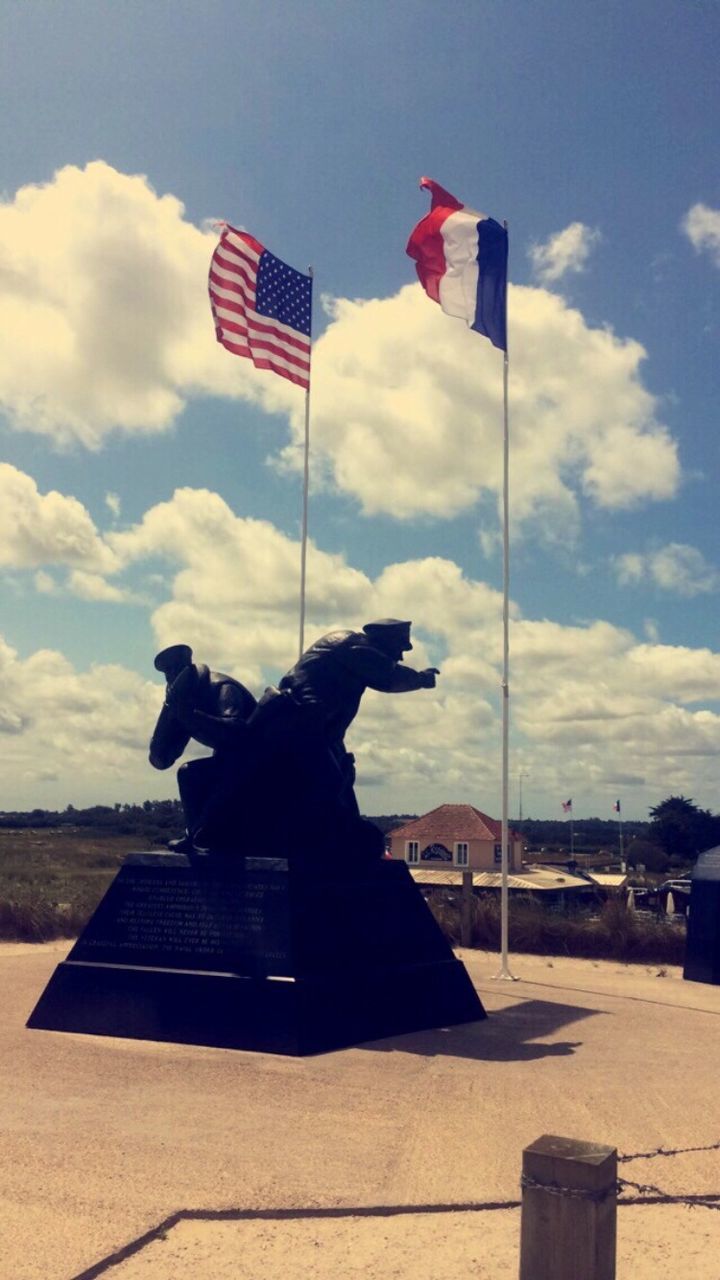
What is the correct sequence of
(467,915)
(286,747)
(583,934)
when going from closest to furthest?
(286,747) → (583,934) → (467,915)

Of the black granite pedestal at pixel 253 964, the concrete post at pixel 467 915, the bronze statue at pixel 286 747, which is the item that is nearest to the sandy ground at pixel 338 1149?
the black granite pedestal at pixel 253 964

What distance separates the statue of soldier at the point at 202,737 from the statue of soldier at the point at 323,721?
24 centimetres

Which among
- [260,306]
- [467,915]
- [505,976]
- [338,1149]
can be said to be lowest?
[505,976]

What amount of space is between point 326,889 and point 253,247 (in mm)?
8478

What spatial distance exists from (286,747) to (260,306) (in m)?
6.63

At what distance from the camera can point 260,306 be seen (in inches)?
516

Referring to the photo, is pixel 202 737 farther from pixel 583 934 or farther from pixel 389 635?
pixel 583 934

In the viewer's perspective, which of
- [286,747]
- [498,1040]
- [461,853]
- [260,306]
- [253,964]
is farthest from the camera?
[461,853]

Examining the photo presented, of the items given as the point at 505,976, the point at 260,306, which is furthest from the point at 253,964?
the point at 260,306

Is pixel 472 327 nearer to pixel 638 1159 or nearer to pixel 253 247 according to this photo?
pixel 253 247

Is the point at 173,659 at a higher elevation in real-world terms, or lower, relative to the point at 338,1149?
higher

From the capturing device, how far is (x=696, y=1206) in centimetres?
461

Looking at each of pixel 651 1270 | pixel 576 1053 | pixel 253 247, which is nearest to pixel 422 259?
pixel 253 247

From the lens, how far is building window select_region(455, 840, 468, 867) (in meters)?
37.8
